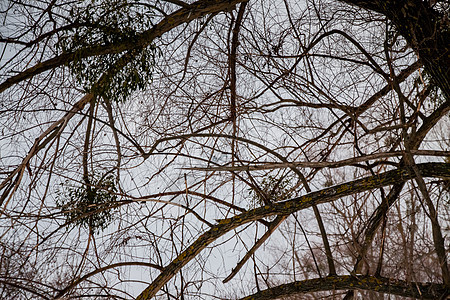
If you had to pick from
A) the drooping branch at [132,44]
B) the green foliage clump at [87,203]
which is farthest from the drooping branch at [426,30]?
the green foliage clump at [87,203]

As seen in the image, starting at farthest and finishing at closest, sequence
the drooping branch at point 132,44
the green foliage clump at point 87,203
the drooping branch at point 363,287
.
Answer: the green foliage clump at point 87,203 < the drooping branch at point 132,44 < the drooping branch at point 363,287

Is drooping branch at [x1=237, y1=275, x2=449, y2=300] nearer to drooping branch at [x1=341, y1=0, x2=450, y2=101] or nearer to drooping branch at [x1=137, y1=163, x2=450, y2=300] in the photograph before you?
drooping branch at [x1=137, y1=163, x2=450, y2=300]

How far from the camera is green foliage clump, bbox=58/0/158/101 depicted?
228 centimetres

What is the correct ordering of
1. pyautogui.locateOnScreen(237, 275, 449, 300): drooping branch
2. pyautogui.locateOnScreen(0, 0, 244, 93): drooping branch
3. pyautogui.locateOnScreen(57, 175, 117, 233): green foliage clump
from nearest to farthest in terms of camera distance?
pyautogui.locateOnScreen(237, 275, 449, 300): drooping branch < pyautogui.locateOnScreen(0, 0, 244, 93): drooping branch < pyautogui.locateOnScreen(57, 175, 117, 233): green foliage clump

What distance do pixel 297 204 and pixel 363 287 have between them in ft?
1.82

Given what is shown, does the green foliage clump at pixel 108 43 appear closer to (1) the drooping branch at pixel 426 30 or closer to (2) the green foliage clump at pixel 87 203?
(2) the green foliage clump at pixel 87 203

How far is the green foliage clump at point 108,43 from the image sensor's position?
7.47ft

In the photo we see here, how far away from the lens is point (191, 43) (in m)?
2.89

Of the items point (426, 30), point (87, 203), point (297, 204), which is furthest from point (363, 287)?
point (87, 203)

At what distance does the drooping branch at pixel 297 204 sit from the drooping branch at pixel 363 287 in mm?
413

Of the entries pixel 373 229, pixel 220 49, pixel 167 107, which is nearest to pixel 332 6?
pixel 220 49

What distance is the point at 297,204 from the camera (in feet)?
7.29

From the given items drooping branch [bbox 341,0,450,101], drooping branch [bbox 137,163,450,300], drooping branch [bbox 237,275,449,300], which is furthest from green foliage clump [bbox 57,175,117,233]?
drooping branch [bbox 341,0,450,101]

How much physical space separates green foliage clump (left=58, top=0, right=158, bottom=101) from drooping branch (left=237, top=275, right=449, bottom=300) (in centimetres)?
138
